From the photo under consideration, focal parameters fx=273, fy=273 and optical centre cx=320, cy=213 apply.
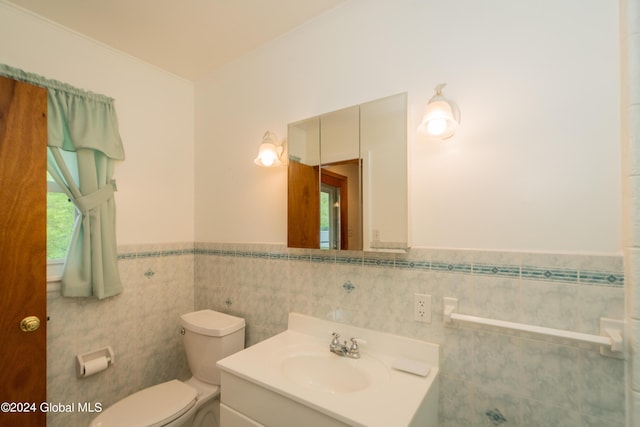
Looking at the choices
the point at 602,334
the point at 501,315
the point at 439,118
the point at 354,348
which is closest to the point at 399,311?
the point at 354,348

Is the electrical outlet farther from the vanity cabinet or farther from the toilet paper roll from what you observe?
the toilet paper roll

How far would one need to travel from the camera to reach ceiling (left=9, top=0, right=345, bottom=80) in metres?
1.38

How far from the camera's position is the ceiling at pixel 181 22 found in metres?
1.38

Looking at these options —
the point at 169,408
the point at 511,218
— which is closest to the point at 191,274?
the point at 169,408

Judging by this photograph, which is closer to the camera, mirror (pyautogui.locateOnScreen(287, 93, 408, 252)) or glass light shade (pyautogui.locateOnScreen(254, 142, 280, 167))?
mirror (pyautogui.locateOnScreen(287, 93, 408, 252))

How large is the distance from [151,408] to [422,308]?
56.4 inches

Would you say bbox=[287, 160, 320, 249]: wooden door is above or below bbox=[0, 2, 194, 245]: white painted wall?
below

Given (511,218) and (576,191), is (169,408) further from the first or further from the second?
(576,191)

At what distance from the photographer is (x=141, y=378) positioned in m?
1.79

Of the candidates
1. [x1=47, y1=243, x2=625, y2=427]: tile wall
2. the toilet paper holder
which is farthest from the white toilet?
the toilet paper holder

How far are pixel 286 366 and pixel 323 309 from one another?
13.0 inches

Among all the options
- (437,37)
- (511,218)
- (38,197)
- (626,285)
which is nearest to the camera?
(626,285)

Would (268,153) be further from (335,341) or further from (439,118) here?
(335,341)

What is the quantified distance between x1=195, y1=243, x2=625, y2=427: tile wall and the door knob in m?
1.28
